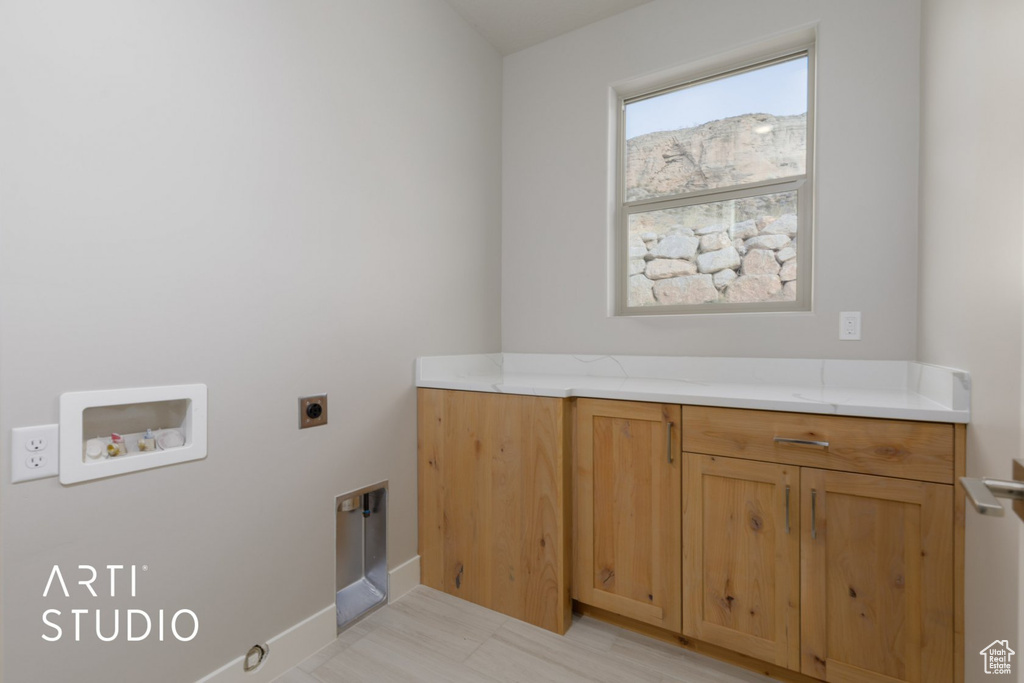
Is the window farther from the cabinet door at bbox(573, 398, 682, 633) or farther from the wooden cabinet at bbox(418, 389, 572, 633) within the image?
the wooden cabinet at bbox(418, 389, 572, 633)

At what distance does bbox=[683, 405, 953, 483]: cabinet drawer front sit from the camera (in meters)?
1.23

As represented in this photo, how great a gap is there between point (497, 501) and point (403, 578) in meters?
0.56

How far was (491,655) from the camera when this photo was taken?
1.61m

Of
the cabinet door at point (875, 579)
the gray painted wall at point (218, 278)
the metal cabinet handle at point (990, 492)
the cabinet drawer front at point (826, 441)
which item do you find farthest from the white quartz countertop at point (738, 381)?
the metal cabinet handle at point (990, 492)

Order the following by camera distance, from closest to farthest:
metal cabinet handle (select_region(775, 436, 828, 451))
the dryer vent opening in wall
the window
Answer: metal cabinet handle (select_region(775, 436, 828, 451)) < the dryer vent opening in wall < the window

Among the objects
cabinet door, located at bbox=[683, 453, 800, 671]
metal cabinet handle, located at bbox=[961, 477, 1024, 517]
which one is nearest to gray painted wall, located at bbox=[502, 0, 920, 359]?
cabinet door, located at bbox=[683, 453, 800, 671]

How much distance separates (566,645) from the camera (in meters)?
1.66

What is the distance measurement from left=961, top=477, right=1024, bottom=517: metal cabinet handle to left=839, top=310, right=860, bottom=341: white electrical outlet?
4.31 feet

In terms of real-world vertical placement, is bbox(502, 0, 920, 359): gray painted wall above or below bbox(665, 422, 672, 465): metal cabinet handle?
above

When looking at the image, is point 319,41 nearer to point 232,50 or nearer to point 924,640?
point 232,50

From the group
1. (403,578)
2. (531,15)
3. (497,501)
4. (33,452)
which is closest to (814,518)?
(497,501)

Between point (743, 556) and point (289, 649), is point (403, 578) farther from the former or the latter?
point (743, 556)

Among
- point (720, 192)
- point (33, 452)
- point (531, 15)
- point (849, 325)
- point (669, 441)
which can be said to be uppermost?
point (531, 15)

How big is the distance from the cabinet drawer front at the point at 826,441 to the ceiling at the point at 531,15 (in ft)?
6.35
